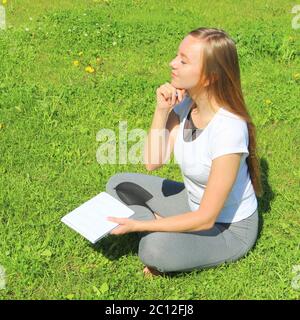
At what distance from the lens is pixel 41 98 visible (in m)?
5.87

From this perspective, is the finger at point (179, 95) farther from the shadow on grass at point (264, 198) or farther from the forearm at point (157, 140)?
the shadow on grass at point (264, 198)

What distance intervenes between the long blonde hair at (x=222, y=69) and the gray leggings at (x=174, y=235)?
78cm

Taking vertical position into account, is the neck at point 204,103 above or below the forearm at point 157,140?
above

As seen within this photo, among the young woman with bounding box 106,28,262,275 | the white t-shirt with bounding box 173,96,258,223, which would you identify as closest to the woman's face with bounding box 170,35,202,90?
the young woman with bounding box 106,28,262,275

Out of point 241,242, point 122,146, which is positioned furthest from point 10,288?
point 122,146

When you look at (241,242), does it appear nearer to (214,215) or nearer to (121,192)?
(214,215)

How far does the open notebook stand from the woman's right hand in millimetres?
736

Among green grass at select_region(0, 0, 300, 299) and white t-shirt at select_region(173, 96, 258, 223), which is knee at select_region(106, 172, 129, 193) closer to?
green grass at select_region(0, 0, 300, 299)

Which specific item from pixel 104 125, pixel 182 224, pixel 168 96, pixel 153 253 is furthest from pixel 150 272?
pixel 104 125

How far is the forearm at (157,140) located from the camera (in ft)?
12.6

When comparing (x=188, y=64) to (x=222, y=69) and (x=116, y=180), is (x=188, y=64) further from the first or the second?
(x=116, y=180)

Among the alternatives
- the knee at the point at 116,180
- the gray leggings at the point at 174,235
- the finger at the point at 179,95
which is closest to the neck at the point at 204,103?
the finger at the point at 179,95

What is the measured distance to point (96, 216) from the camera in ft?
12.1

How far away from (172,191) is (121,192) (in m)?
0.38
